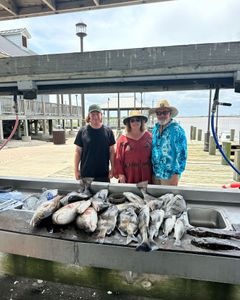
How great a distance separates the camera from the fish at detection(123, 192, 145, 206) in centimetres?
176

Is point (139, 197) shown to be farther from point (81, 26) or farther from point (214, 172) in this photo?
point (81, 26)

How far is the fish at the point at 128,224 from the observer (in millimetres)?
1307

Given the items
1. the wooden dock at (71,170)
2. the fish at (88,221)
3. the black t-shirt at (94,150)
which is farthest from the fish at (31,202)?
the wooden dock at (71,170)

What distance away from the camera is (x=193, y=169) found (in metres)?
6.79

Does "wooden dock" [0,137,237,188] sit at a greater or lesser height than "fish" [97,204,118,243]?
lesser

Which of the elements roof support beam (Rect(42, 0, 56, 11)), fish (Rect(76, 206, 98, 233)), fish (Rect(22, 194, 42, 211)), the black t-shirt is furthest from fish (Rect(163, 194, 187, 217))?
roof support beam (Rect(42, 0, 56, 11))

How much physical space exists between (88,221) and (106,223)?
12 centimetres

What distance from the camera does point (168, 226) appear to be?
138cm

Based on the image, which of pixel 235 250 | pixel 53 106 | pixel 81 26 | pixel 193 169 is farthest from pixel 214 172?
pixel 53 106

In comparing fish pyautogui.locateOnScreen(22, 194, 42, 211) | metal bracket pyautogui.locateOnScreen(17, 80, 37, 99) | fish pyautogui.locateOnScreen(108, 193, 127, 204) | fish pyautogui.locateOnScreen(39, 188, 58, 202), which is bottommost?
fish pyautogui.locateOnScreen(22, 194, 42, 211)

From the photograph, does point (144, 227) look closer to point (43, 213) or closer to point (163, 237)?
point (163, 237)

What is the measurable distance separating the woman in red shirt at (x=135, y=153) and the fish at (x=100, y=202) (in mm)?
597

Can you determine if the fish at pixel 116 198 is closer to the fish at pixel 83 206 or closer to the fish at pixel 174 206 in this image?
the fish at pixel 83 206

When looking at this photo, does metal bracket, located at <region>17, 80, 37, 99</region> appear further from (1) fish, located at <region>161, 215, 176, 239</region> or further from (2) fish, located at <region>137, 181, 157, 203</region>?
(1) fish, located at <region>161, 215, 176, 239</region>
